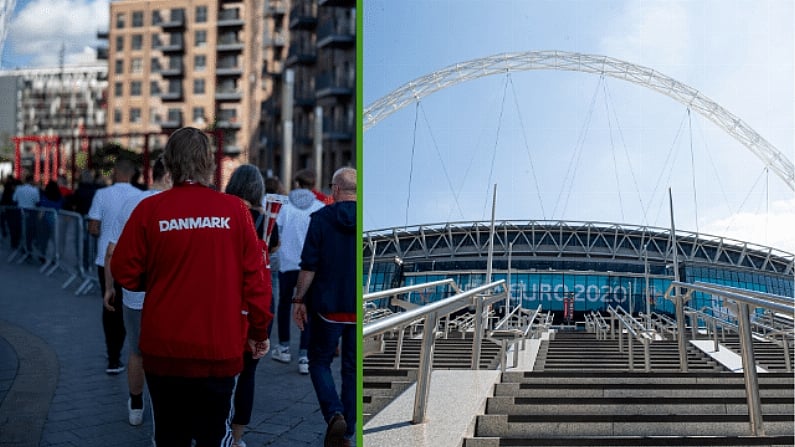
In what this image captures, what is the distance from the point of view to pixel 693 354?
113 inches

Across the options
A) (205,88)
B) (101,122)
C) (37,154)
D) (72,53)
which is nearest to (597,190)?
(72,53)

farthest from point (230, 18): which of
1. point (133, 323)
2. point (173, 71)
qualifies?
point (133, 323)

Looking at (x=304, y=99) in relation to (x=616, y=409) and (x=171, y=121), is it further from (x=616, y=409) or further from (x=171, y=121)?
(x=616, y=409)

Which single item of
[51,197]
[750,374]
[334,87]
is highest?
[334,87]

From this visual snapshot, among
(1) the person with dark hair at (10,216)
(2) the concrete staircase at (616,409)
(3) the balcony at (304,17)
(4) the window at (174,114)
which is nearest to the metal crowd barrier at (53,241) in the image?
Answer: (1) the person with dark hair at (10,216)

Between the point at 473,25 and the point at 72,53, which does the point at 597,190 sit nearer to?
the point at 473,25

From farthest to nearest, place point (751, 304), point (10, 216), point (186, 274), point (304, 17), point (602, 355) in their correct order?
point (304, 17) → point (10, 216) → point (186, 274) → point (751, 304) → point (602, 355)

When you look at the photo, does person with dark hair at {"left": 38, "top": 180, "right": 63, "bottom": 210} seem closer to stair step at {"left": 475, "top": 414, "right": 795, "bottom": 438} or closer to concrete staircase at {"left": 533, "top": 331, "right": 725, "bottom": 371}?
concrete staircase at {"left": 533, "top": 331, "right": 725, "bottom": 371}

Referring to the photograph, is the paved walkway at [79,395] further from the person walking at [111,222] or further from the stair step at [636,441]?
the stair step at [636,441]

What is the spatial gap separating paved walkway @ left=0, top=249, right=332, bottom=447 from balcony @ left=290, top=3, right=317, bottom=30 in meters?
36.5

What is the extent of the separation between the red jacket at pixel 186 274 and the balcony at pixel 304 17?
41795 millimetres

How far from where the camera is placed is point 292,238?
6602 mm

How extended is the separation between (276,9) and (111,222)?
181 feet

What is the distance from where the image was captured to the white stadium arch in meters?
2.14
